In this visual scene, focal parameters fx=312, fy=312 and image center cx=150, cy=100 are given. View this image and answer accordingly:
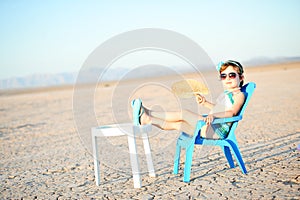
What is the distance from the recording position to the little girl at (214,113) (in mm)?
3635

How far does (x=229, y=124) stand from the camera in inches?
146

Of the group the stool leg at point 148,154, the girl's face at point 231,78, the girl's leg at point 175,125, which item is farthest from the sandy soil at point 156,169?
the girl's face at point 231,78

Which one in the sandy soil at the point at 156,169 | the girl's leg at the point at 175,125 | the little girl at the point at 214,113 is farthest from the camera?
the girl's leg at the point at 175,125

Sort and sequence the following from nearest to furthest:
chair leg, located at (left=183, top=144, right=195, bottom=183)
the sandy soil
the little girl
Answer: the sandy soil < chair leg, located at (left=183, top=144, right=195, bottom=183) < the little girl

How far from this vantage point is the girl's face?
378 cm

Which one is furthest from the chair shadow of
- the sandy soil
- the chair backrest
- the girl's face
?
the girl's face

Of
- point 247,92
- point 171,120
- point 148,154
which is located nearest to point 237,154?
point 247,92

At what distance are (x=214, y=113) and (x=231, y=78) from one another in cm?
53

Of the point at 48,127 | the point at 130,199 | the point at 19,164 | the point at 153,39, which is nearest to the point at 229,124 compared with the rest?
the point at 130,199

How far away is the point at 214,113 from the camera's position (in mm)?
3568

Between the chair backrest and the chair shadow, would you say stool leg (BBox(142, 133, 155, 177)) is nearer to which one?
the chair shadow

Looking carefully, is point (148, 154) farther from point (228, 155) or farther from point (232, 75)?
point (232, 75)

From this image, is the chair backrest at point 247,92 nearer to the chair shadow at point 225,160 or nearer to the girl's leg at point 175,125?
the girl's leg at point 175,125

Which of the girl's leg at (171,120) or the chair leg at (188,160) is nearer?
the chair leg at (188,160)
